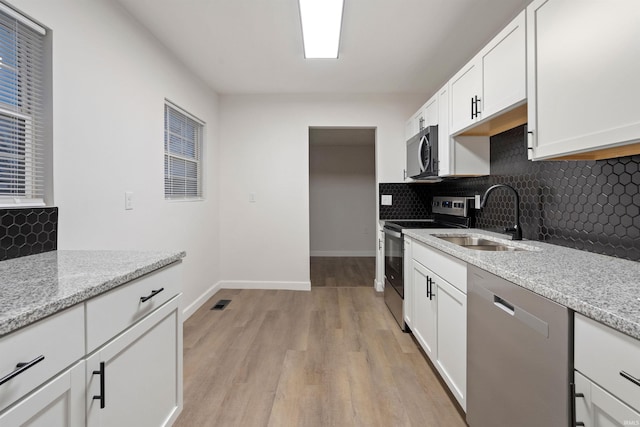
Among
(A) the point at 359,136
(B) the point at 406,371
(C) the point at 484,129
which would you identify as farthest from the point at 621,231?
(A) the point at 359,136

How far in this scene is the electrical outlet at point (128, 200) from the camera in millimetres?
2084

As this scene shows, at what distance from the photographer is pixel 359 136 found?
18.1 ft

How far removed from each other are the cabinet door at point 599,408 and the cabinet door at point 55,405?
134 centimetres

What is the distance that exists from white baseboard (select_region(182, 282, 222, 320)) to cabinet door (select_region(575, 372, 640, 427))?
2.85 metres

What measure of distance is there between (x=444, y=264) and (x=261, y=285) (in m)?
2.66

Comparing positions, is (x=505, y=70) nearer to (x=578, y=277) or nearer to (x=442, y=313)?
(x=578, y=277)

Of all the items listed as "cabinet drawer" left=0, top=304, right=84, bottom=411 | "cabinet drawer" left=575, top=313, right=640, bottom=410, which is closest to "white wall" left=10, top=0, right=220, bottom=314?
"cabinet drawer" left=0, top=304, right=84, bottom=411

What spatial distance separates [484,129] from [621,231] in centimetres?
113

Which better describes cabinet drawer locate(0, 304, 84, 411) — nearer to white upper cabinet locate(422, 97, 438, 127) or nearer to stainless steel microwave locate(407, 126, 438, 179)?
stainless steel microwave locate(407, 126, 438, 179)

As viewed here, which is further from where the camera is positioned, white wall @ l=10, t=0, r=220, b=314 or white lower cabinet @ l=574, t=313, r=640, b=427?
white wall @ l=10, t=0, r=220, b=314

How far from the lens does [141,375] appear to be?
110cm

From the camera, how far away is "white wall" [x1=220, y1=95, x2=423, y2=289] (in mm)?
3811

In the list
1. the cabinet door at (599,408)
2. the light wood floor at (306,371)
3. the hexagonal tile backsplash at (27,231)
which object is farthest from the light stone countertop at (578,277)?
the hexagonal tile backsplash at (27,231)

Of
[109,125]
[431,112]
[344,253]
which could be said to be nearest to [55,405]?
[109,125]
